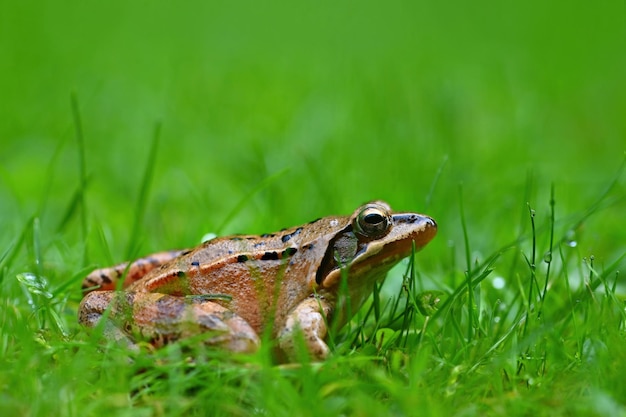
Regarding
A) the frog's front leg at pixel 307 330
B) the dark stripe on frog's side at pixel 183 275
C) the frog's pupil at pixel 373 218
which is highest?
the frog's pupil at pixel 373 218

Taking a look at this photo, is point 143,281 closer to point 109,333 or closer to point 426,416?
point 109,333

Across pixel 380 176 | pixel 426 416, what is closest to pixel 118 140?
pixel 380 176

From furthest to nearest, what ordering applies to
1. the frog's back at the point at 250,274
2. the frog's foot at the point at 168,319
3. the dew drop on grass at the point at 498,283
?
1. the dew drop on grass at the point at 498,283
2. the frog's back at the point at 250,274
3. the frog's foot at the point at 168,319

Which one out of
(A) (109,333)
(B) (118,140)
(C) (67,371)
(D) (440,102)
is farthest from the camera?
(D) (440,102)

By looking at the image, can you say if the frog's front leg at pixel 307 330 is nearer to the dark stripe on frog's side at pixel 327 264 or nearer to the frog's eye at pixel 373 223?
the dark stripe on frog's side at pixel 327 264

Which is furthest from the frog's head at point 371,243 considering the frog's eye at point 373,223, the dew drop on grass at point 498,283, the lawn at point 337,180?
the dew drop on grass at point 498,283
